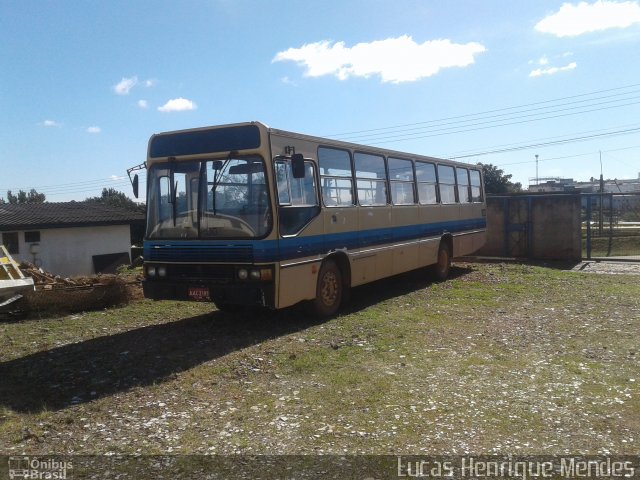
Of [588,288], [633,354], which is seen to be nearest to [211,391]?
[633,354]

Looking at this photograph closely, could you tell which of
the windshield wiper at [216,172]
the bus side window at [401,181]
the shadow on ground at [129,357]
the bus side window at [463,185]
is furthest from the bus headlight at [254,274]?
the bus side window at [463,185]

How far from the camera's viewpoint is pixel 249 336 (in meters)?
8.57

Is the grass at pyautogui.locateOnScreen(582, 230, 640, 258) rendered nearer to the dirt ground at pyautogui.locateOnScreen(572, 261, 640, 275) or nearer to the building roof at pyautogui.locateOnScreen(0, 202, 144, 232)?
the dirt ground at pyautogui.locateOnScreen(572, 261, 640, 275)

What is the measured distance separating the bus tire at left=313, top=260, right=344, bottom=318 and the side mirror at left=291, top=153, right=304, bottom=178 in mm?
1826

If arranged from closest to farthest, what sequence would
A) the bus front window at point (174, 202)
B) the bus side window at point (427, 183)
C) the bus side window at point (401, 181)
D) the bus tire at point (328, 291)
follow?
the bus front window at point (174, 202) < the bus tire at point (328, 291) < the bus side window at point (401, 181) < the bus side window at point (427, 183)

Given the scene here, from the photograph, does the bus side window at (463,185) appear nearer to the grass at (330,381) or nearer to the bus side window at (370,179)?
the bus side window at (370,179)

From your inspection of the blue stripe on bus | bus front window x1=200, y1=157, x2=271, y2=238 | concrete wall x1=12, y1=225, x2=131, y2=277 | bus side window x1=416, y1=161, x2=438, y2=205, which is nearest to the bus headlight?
the blue stripe on bus

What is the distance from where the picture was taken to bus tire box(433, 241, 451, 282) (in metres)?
14.7

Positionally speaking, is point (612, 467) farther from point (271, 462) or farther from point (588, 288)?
point (588, 288)

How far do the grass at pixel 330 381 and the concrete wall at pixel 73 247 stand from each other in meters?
13.5

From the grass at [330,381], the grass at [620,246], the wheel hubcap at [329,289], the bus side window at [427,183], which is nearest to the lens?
the grass at [330,381]

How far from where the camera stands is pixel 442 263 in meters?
14.9

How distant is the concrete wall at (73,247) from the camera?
22.5 m

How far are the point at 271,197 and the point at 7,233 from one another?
17.1 meters
